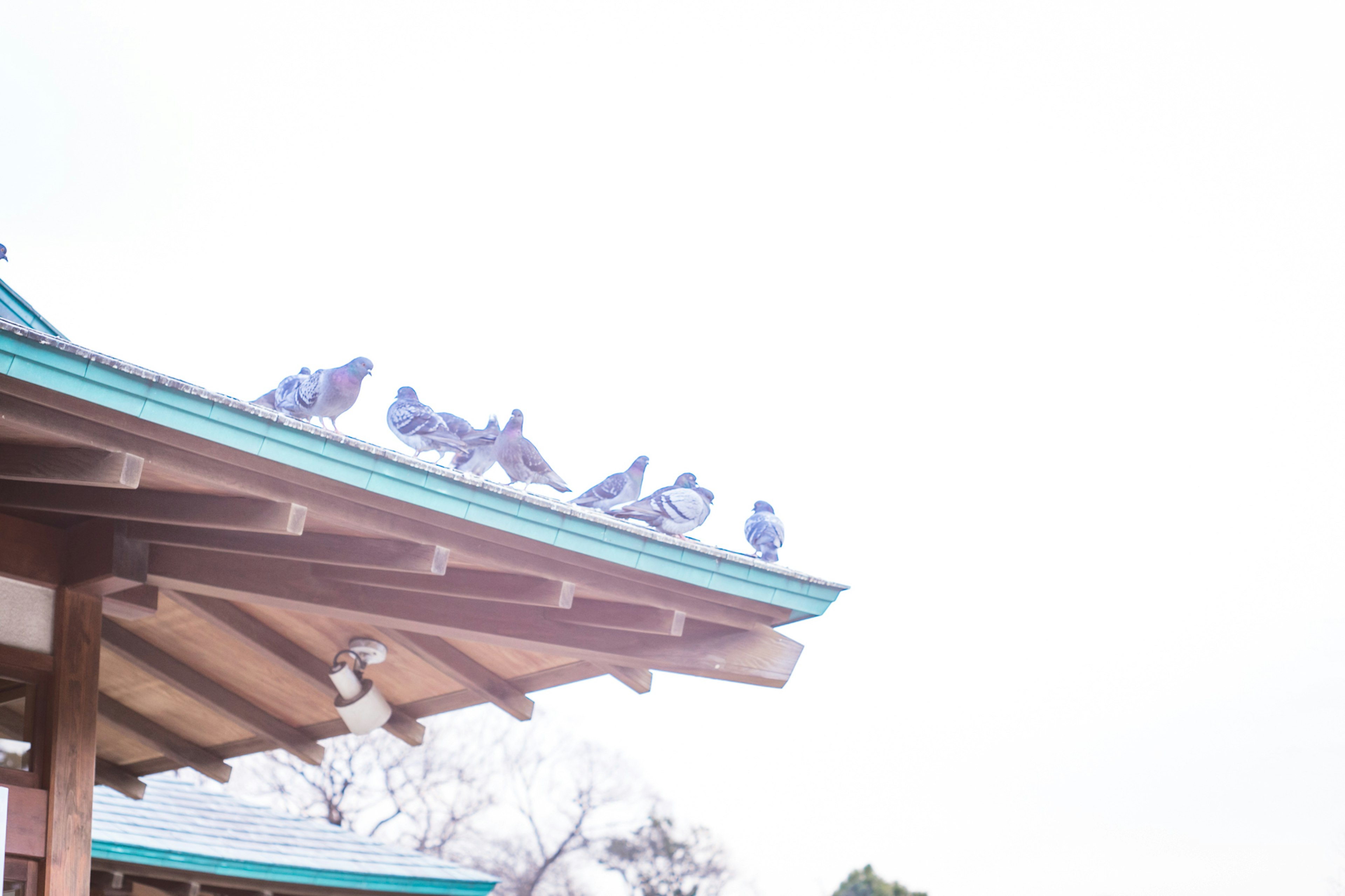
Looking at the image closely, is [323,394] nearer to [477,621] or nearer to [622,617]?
[477,621]

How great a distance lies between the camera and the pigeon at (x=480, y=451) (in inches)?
156

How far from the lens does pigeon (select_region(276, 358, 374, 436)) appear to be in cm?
381

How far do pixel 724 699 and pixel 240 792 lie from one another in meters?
22.4

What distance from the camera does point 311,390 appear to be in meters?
3.82

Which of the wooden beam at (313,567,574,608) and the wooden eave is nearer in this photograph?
the wooden eave

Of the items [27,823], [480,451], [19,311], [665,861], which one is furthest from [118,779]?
[665,861]

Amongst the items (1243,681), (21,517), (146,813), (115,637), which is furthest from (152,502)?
(1243,681)

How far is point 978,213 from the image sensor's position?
6681 cm

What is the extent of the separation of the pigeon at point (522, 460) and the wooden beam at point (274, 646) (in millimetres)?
1217

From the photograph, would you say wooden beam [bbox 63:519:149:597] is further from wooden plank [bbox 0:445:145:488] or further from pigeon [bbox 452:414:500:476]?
pigeon [bbox 452:414:500:476]

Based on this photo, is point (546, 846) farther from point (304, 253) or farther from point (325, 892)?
point (304, 253)

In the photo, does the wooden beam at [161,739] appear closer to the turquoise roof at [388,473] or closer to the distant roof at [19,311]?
the distant roof at [19,311]

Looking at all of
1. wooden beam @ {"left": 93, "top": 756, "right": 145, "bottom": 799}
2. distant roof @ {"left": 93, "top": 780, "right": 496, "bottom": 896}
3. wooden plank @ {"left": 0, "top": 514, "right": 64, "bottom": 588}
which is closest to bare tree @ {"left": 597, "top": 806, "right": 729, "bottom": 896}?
distant roof @ {"left": 93, "top": 780, "right": 496, "bottom": 896}

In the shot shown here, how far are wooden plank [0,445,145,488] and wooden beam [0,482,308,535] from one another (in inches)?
12.3
